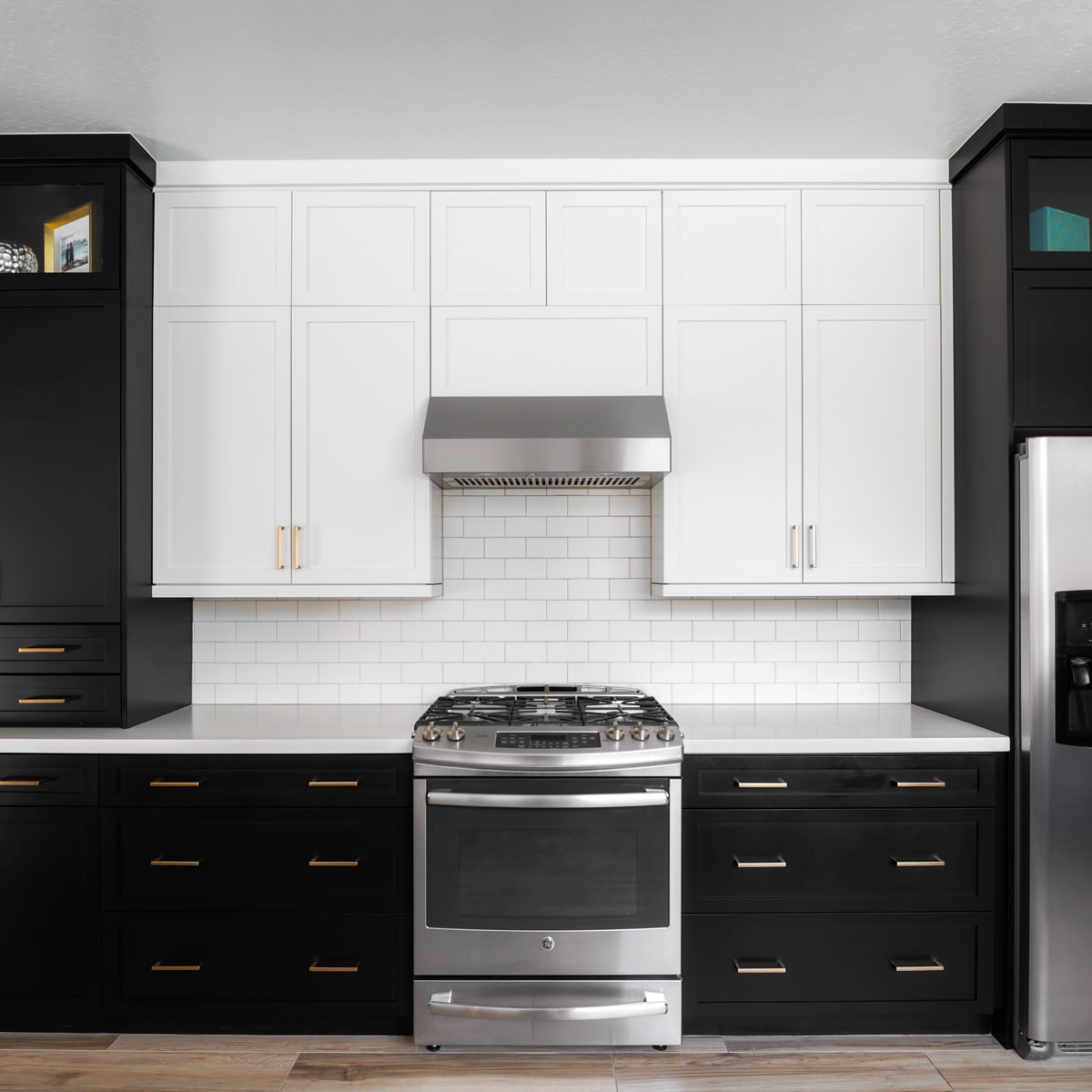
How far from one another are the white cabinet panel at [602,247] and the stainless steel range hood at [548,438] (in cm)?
37

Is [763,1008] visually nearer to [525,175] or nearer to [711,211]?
[711,211]

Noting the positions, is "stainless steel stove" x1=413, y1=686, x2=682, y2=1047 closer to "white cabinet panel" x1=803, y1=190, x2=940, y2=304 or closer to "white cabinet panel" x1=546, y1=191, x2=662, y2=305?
"white cabinet panel" x1=546, y1=191, x2=662, y2=305

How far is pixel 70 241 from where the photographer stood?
9.05ft

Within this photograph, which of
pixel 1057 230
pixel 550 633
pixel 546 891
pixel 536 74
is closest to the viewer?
pixel 536 74

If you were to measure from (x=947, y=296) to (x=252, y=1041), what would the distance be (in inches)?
125

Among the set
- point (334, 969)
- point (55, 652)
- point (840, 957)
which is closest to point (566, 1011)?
point (334, 969)

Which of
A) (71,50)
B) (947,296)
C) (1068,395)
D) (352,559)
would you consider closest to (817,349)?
(947,296)

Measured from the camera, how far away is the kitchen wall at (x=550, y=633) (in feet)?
10.3

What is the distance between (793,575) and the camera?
283cm

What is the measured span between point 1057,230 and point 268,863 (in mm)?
3016

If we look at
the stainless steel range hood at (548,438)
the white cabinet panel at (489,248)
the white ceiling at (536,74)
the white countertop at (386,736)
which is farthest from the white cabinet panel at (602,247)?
the white countertop at (386,736)

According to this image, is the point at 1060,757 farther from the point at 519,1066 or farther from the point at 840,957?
the point at 519,1066

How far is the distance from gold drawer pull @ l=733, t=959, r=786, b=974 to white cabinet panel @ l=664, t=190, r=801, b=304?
6.70ft

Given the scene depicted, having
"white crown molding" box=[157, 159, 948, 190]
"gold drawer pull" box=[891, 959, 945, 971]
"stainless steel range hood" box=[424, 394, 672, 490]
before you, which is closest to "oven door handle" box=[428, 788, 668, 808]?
"gold drawer pull" box=[891, 959, 945, 971]
